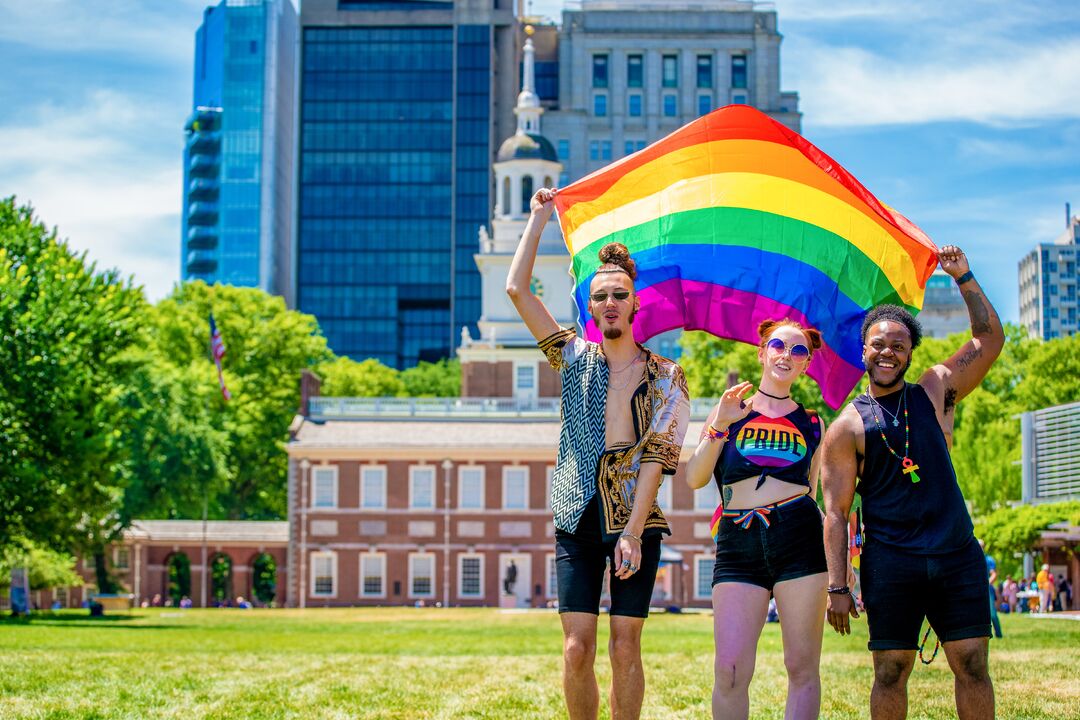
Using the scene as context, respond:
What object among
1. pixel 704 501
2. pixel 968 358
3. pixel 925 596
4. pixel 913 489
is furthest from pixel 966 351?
pixel 704 501

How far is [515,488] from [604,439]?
55.5m

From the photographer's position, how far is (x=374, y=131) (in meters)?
148

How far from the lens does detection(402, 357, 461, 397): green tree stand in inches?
4193

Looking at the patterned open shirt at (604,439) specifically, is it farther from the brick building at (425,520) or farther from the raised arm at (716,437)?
the brick building at (425,520)

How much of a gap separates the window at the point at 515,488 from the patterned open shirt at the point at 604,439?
2176 inches

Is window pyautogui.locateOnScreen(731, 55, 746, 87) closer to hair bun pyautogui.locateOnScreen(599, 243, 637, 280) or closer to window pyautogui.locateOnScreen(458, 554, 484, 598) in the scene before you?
window pyautogui.locateOnScreen(458, 554, 484, 598)

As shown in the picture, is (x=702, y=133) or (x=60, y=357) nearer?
(x=702, y=133)

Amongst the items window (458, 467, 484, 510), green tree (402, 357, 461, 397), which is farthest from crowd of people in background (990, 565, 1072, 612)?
green tree (402, 357, 461, 397)

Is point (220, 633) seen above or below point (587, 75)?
below

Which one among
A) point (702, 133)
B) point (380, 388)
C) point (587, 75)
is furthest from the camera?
point (587, 75)

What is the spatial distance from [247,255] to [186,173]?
16275mm

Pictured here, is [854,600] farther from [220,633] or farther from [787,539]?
[220,633]

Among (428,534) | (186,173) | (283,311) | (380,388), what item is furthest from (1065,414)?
(186,173)

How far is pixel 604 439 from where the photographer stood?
8.80 m
